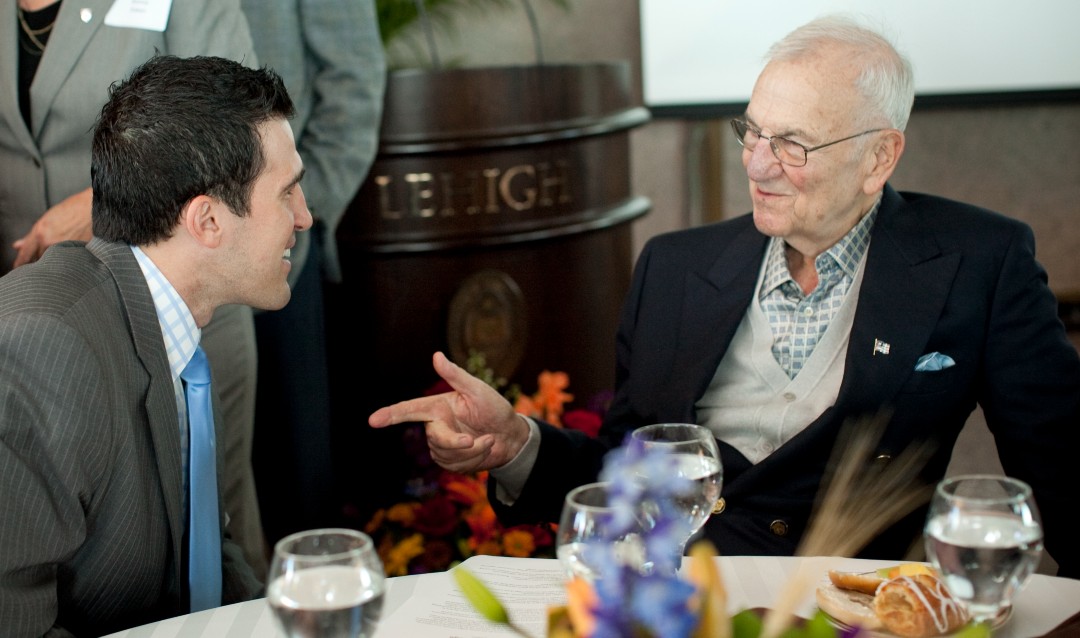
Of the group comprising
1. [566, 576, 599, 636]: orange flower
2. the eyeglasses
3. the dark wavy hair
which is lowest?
[566, 576, 599, 636]: orange flower

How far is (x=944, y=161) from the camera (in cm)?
498

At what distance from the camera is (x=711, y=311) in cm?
195

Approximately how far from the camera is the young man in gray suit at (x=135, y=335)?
133cm

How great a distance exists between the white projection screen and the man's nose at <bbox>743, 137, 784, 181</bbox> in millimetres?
3068

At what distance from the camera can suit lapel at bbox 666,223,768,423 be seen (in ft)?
6.21

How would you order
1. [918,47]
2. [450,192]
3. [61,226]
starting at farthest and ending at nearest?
[918,47]
[450,192]
[61,226]

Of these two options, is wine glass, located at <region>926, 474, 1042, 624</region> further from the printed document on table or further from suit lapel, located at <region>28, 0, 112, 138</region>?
suit lapel, located at <region>28, 0, 112, 138</region>

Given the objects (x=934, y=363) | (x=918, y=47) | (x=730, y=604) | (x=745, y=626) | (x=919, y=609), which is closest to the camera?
(x=745, y=626)

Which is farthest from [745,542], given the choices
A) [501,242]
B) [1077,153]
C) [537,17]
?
[1077,153]

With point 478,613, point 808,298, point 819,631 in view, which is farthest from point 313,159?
point 819,631

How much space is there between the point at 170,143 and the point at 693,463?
83 centimetres

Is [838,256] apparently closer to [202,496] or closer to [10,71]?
[202,496]

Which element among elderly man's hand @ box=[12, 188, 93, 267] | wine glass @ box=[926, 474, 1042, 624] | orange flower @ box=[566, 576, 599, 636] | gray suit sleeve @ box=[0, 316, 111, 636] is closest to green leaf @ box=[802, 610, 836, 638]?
orange flower @ box=[566, 576, 599, 636]

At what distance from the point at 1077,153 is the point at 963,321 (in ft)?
11.9
